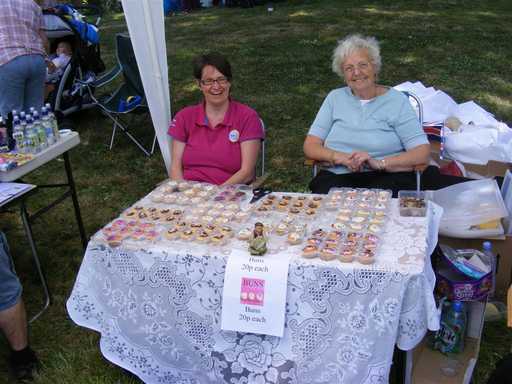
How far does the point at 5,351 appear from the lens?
109 inches

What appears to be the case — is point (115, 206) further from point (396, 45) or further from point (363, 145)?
point (396, 45)

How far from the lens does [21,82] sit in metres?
4.48

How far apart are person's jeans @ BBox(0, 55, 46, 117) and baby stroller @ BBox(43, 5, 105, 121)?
0.81 m

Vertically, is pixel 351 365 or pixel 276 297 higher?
pixel 276 297

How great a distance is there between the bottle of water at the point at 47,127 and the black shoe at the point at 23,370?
3.94 ft

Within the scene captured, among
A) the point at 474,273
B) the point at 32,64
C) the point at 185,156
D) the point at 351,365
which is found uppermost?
the point at 32,64

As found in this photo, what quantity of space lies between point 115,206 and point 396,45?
215 inches

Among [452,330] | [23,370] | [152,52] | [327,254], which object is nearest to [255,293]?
[327,254]

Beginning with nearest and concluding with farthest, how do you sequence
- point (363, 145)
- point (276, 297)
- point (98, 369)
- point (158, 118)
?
point (276, 297), point (98, 369), point (363, 145), point (158, 118)

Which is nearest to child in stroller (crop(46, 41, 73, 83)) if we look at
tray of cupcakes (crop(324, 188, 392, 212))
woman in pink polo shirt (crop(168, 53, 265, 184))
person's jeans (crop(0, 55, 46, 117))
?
person's jeans (crop(0, 55, 46, 117))

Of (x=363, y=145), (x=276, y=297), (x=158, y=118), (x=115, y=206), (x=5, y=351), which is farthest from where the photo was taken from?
(x=115, y=206)

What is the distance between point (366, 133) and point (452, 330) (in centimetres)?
116

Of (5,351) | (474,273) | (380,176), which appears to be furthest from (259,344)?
(5,351)

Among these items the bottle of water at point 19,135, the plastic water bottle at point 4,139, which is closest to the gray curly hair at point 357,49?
the bottle of water at point 19,135
